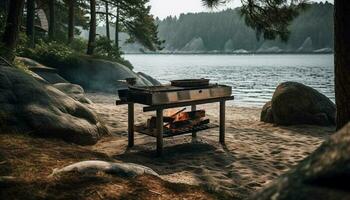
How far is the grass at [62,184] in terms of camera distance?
11.9 ft

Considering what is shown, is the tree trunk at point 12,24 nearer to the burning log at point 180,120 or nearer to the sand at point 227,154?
the sand at point 227,154

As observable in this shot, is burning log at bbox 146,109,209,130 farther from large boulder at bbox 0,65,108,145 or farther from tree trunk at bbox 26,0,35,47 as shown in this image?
tree trunk at bbox 26,0,35,47

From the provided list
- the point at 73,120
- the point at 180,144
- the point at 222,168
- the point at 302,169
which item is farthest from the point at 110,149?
the point at 302,169

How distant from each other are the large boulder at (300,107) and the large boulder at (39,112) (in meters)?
6.22

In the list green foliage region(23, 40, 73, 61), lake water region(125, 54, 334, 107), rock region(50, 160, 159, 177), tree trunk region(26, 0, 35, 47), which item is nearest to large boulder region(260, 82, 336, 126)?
rock region(50, 160, 159, 177)

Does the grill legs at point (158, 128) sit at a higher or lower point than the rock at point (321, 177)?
lower

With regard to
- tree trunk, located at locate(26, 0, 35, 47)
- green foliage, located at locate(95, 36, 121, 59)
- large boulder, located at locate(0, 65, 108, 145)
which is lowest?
large boulder, located at locate(0, 65, 108, 145)

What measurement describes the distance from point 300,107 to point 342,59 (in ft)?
20.1

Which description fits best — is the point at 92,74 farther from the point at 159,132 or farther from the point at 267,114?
the point at 159,132

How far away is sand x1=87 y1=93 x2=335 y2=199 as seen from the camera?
584 centimetres

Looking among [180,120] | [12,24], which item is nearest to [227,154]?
[180,120]

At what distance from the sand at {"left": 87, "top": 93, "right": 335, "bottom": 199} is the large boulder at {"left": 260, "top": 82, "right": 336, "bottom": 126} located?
1.47ft

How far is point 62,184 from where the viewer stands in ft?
12.6

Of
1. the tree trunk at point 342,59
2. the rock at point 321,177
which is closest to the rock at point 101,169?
the rock at point 321,177
